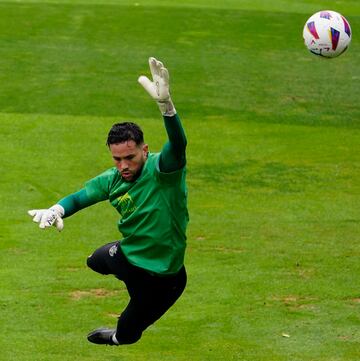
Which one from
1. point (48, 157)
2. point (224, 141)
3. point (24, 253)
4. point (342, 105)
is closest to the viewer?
point (24, 253)

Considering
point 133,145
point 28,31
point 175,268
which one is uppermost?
point 133,145

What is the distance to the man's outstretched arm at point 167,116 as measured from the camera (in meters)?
8.55

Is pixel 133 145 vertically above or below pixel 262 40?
above

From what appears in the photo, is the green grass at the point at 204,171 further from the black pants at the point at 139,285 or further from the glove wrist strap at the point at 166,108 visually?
the glove wrist strap at the point at 166,108

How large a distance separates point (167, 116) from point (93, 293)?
5648mm

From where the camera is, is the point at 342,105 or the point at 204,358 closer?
the point at 204,358

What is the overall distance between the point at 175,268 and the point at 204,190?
985 cm

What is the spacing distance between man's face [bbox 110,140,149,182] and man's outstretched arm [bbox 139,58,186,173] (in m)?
0.21

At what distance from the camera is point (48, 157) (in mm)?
21047

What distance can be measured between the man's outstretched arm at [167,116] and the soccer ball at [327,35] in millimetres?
9562

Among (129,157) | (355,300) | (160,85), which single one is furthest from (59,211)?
(355,300)

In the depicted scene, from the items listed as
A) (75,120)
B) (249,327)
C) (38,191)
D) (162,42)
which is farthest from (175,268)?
(162,42)

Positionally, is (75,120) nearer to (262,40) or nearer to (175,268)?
(262,40)

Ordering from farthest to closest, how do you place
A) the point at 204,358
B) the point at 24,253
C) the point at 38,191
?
the point at 38,191, the point at 24,253, the point at 204,358
